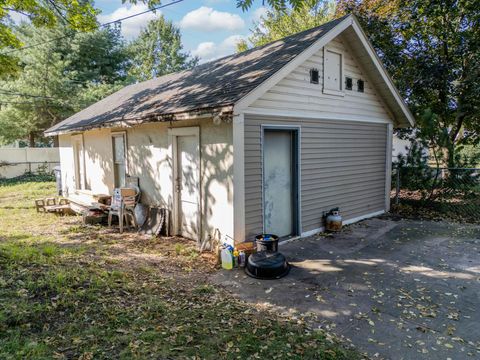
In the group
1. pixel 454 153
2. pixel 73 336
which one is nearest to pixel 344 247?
pixel 73 336

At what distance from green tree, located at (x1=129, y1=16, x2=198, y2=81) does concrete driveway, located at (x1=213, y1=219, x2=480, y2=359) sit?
3212 centimetres

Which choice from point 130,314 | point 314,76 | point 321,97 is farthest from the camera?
point 321,97

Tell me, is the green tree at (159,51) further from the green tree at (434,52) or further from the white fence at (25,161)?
the green tree at (434,52)

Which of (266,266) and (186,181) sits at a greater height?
(186,181)

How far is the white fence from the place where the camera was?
1923cm

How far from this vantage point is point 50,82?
1978cm

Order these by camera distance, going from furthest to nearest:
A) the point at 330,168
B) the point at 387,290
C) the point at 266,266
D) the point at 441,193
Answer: the point at 441,193, the point at 330,168, the point at 266,266, the point at 387,290

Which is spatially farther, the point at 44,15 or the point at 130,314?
the point at 44,15

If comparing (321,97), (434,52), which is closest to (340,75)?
(321,97)

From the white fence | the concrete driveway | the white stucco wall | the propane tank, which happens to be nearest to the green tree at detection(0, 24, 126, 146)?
the white fence

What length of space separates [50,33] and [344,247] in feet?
74.7

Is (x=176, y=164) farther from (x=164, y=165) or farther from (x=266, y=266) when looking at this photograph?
(x=266, y=266)

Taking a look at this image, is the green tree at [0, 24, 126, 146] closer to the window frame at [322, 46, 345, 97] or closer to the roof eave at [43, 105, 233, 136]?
the roof eave at [43, 105, 233, 136]

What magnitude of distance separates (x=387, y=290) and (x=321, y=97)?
14.3ft
